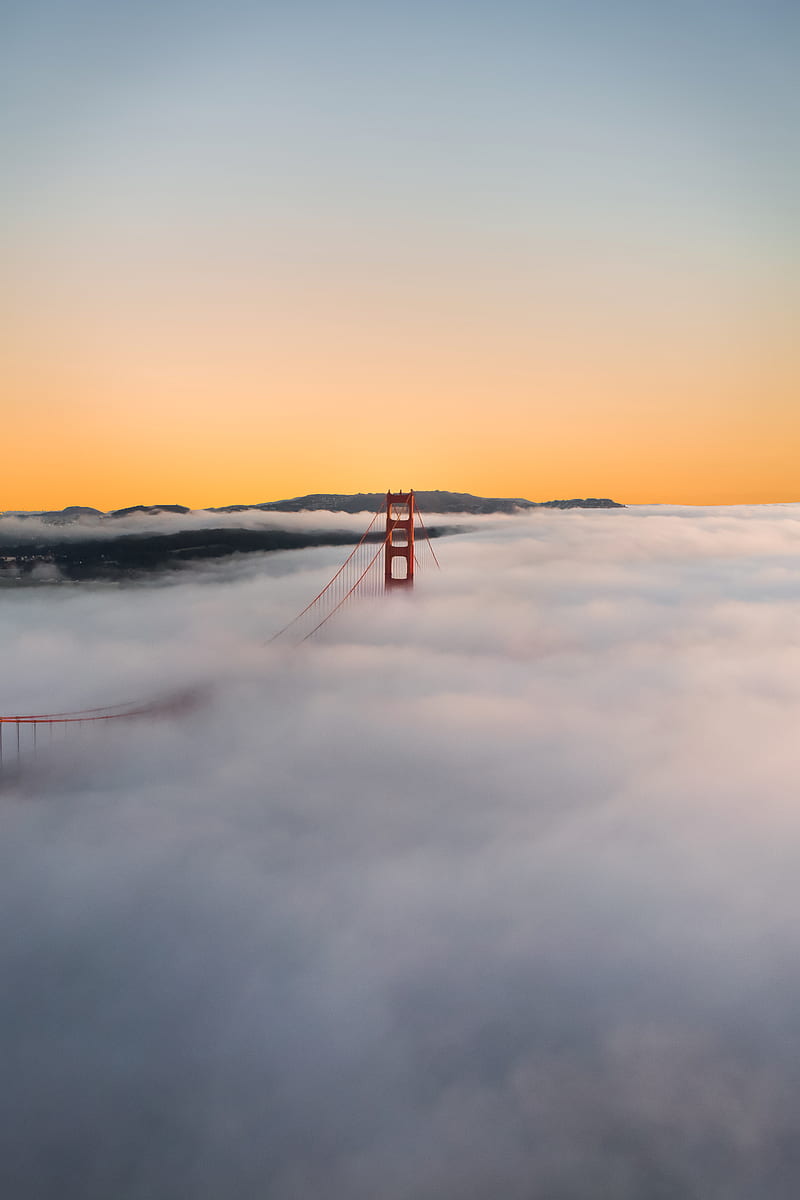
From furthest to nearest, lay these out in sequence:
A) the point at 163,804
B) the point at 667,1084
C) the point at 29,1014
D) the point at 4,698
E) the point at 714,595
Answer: the point at 714,595
the point at 4,698
the point at 163,804
the point at 29,1014
the point at 667,1084

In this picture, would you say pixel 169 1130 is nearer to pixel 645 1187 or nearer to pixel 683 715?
pixel 645 1187

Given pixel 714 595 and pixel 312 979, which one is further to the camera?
pixel 714 595

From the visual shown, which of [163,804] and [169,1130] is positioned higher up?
[163,804]

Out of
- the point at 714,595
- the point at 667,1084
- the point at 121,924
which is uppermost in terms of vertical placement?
the point at 714,595

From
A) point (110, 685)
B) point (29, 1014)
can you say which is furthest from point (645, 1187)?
point (110, 685)

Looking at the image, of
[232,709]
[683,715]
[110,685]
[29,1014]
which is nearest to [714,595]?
[683,715]

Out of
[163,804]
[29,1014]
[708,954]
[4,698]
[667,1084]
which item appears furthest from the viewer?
[4,698]

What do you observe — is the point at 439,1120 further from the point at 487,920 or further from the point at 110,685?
the point at 110,685
